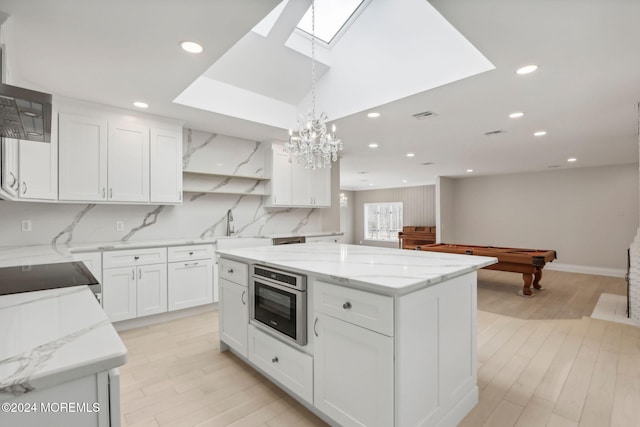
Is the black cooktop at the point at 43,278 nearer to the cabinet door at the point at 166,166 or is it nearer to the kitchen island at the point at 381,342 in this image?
the kitchen island at the point at 381,342

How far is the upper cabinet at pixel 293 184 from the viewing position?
186 inches

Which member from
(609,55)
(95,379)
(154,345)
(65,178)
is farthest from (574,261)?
(65,178)

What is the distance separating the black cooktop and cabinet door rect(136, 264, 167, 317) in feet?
4.91

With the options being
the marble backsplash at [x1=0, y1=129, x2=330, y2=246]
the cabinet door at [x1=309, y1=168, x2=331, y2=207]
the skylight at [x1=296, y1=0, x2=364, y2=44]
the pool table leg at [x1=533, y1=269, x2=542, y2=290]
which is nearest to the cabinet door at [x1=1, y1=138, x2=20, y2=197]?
the marble backsplash at [x1=0, y1=129, x2=330, y2=246]

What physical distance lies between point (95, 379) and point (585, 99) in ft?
13.6

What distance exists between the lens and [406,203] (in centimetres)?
1105

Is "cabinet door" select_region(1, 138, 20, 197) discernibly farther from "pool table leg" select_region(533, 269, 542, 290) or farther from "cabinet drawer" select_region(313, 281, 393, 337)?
"pool table leg" select_region(533, 269, 542, 290)

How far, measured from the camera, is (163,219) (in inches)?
155

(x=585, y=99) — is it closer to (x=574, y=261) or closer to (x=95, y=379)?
(x=95, y=379)

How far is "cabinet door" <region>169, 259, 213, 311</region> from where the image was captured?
11.7 feet

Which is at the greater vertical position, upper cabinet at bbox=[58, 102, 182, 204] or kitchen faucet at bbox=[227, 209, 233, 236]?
upper cabinet at bbox=[58, 102, 182, 204]

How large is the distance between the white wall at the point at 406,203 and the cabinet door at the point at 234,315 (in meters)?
8.89

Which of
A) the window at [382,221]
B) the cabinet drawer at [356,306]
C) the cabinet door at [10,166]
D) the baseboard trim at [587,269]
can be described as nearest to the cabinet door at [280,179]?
the cabinet door at [10,166]

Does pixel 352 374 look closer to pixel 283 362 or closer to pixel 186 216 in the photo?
pixel 283 362
